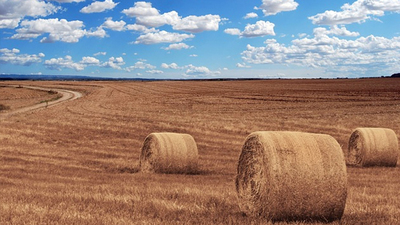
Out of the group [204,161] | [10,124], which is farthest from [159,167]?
[10,124]

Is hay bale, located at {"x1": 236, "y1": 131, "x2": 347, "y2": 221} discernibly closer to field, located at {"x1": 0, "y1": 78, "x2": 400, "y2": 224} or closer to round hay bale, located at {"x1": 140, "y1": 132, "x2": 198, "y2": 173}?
field, located at {"x1": 0, "y1": 78, "x2": 400, "y2": 224}

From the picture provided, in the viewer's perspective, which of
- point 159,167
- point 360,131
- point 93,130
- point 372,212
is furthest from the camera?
point 93,130

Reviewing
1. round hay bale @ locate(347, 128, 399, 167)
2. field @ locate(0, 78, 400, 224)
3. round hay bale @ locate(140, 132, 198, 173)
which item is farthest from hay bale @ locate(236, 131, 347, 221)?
round hay bale @ locate(347, 128, 399, 167)

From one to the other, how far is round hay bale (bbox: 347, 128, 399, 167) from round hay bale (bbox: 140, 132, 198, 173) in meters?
6.21

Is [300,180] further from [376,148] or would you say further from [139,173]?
[376,148]

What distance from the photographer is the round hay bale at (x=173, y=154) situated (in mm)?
14438

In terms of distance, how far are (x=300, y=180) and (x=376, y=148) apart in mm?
9993

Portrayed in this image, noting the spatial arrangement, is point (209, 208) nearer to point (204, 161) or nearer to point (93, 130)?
point (204, 161)

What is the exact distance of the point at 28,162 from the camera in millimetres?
15953

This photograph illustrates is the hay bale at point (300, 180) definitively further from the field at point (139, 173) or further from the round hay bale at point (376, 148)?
the round hay bale at point (376, 148)

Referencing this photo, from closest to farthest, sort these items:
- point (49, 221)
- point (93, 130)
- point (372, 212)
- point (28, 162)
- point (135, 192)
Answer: point (49, 221) < point (372, 212) < point (135, 192) < point (28, 162) < point (93, 130)

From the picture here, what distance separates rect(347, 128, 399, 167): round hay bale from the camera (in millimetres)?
16172

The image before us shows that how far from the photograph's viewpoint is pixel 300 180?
7516mm

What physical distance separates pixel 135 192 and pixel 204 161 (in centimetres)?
696
